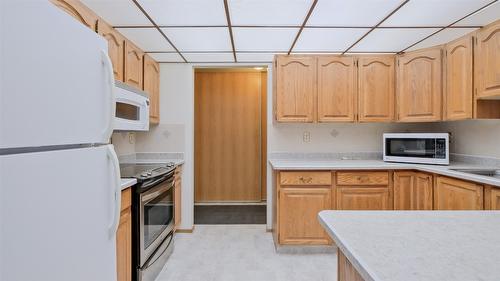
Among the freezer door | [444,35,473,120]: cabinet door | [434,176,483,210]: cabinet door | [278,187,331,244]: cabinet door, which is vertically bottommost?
[278,187,331,244]: cabinet door

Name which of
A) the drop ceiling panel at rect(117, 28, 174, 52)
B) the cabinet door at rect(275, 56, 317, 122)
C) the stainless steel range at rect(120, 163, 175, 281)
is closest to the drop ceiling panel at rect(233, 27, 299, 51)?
the cabinet door at rect(275, 56, 317, 122)

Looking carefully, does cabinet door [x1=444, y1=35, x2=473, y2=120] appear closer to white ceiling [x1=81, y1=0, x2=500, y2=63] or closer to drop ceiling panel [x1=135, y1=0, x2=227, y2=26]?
white ceiling [x1=81, y1=0, x2=500, y2=63]

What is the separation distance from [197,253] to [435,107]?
2.83m

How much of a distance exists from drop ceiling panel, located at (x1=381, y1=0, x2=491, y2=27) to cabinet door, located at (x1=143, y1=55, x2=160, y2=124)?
2361mm

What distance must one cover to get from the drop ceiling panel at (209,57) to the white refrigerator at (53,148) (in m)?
1.99

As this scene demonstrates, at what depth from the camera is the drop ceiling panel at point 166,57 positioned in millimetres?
3037

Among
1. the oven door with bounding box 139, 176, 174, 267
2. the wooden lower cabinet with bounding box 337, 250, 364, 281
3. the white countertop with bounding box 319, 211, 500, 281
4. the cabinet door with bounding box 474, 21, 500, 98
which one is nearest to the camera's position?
the white countertop with bounding box 319, 211, 500, 281

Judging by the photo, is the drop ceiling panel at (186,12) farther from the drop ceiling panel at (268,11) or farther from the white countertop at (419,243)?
the white countertop at (419,243)

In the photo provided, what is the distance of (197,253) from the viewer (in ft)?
8.98

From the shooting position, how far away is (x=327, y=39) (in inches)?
101

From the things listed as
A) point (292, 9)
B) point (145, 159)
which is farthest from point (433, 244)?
point (145, 159)

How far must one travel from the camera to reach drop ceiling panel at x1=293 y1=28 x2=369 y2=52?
7.66ft

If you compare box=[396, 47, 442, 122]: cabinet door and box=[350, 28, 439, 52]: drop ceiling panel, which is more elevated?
box=[350, 28, 439, 52]: drop ceiling panel

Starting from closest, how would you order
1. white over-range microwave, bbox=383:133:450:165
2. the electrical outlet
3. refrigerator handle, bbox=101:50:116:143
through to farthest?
refrigerator handle, bbox=101:50:116:143
white over-range microwave, bbox=383:133:450:165
the electrical outlet
